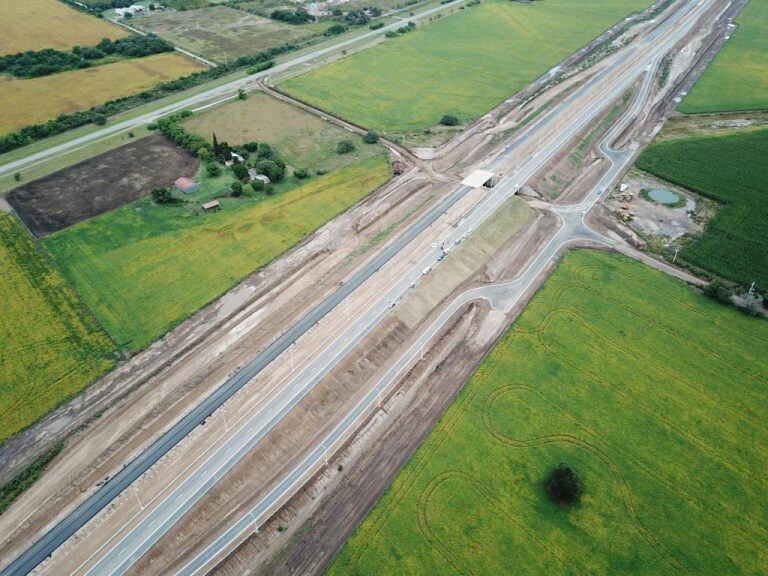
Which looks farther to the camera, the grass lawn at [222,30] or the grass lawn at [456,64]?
the grass lawn at [222,30]

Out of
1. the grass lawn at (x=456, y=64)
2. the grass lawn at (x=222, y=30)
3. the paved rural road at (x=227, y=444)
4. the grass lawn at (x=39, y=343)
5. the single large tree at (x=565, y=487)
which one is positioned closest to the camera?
the paved rural road at (x=227, y=444)

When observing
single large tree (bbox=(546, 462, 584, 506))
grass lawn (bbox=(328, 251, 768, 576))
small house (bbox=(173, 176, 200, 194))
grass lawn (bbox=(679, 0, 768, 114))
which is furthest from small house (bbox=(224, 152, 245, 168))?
grass lawn (bbox=(679, 0, 768, 114))

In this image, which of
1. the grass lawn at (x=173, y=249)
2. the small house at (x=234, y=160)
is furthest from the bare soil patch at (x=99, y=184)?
the small house at (x=234, y=160)

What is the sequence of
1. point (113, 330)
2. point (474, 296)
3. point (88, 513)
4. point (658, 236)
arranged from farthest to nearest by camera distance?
point (658, 236) < point (474, 296) < point (113, 330) < point (88, 513)

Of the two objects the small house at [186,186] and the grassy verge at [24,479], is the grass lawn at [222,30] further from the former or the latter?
the grassy verge at [24,479]

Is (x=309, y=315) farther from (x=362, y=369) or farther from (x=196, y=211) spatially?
(x=196, y=211)

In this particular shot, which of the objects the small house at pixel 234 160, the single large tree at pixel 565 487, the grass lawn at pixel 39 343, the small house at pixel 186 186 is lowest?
the grass lawn at pixel 39 343

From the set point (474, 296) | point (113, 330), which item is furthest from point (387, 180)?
point (113, 330)
